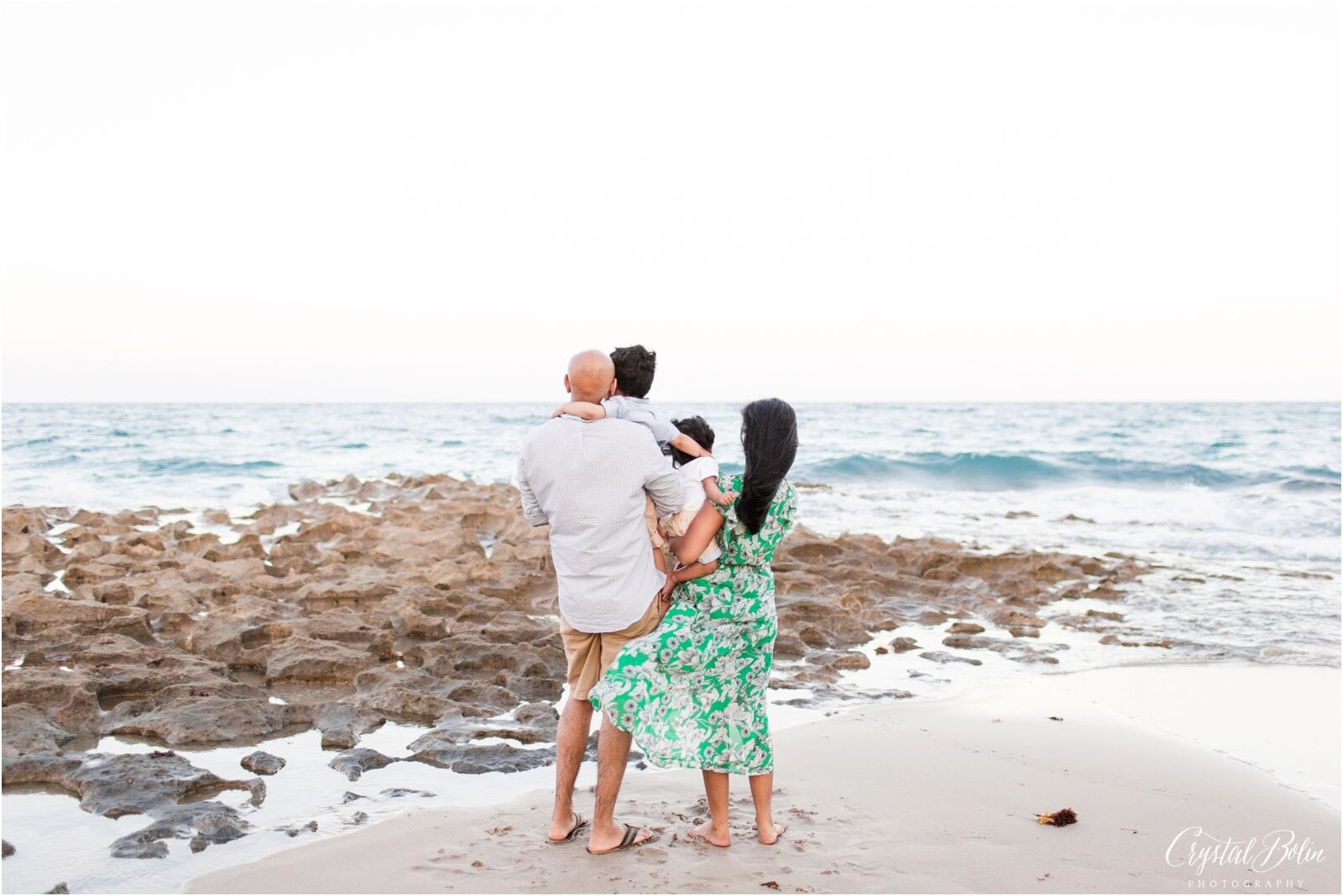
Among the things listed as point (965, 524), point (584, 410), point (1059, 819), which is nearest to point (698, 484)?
point (584, 410)

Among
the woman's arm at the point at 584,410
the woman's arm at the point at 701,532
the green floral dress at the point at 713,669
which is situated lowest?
the green floral dress at the point at 713,669

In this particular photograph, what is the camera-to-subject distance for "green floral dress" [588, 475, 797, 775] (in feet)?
12.0

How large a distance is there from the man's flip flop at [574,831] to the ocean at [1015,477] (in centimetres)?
487

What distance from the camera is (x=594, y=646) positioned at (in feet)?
12.6

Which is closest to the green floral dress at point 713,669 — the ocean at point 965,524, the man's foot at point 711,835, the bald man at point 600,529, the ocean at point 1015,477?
the bald man at point 600,529

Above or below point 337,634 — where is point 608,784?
above

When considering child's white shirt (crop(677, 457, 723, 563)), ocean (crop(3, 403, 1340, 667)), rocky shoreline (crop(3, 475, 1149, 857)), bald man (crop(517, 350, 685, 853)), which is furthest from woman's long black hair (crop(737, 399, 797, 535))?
ocean (crop(3, 403, 1340, 667))

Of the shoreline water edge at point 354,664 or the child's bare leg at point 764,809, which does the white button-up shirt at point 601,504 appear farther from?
the shoreline water edge at point 354,664

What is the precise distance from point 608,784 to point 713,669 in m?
0.58

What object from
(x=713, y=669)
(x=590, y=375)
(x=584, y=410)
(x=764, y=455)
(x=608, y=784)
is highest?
(x=590, y=375)

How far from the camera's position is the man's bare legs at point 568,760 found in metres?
3.86

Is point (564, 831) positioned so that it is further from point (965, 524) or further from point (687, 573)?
point (965, 524)

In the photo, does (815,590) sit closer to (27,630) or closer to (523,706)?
(523,706)

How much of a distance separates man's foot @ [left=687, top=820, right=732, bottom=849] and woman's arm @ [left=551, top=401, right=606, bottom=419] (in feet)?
5.31
